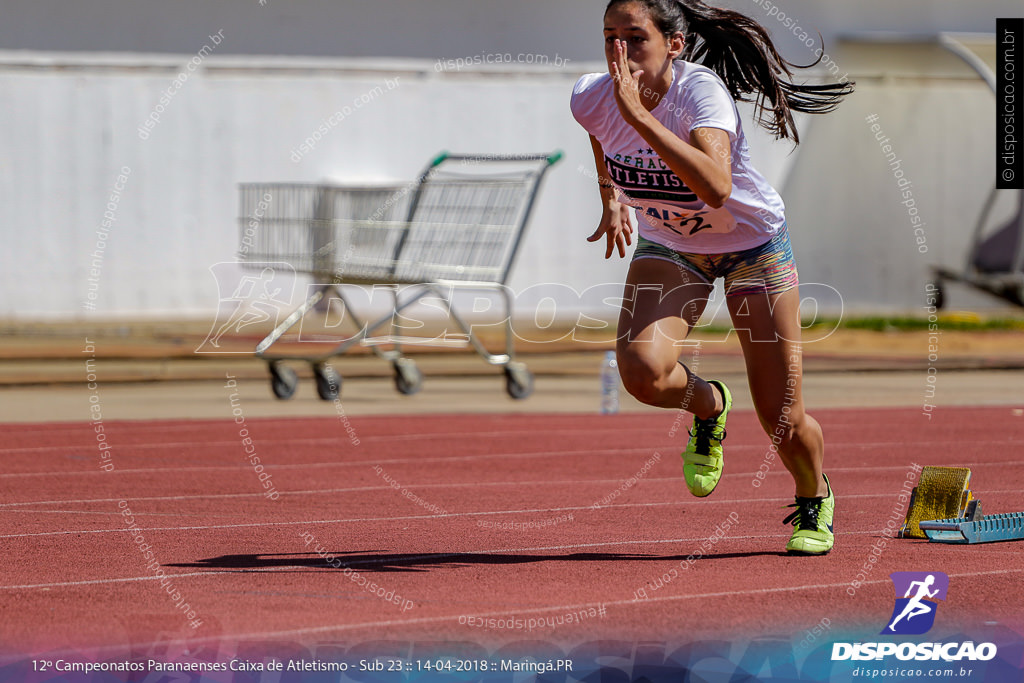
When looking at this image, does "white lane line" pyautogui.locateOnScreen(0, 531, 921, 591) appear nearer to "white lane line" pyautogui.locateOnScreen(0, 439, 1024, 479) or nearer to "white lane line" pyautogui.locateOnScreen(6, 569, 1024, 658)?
"white lane line" pyautogui.locateOnScreen(6, 569, 1024, 658)

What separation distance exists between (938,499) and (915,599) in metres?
1.36

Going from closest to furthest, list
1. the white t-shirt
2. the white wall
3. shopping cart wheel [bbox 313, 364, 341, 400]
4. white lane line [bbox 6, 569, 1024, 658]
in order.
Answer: white lane line [bbox 6, 569, 1024, 658], the white t-shirt, shopping cart wheel [bbox 313, 364, 341, 400], the white wall

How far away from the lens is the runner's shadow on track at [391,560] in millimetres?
5117

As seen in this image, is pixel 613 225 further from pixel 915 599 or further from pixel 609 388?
pixel 609 388

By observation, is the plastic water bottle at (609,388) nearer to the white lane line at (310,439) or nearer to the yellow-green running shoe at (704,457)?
the white lane line at (310,439)

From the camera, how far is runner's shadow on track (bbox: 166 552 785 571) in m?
5.12

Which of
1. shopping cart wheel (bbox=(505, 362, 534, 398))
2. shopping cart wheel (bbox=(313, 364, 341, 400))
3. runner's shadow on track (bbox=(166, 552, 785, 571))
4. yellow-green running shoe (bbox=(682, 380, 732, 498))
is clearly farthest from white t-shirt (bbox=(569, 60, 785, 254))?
shopping cart wheel (bbox=(313, 364, 341, 400))

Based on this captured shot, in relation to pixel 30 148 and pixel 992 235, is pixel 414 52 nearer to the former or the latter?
pixel 30 148

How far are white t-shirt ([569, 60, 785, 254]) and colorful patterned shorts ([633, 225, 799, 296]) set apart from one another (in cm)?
3

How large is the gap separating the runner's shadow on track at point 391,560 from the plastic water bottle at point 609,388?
565 cm

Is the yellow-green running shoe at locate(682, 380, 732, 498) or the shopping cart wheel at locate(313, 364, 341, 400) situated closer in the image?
the yellow-green running shoe at locate(682, 380, 732, 498)

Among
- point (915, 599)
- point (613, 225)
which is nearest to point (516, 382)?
point (613, 225)

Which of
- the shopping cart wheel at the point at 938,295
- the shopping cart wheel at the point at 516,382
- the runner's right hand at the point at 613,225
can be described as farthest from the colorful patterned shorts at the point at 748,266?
the shopping cart wheel at the point at 938,295

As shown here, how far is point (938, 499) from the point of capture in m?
5.65
